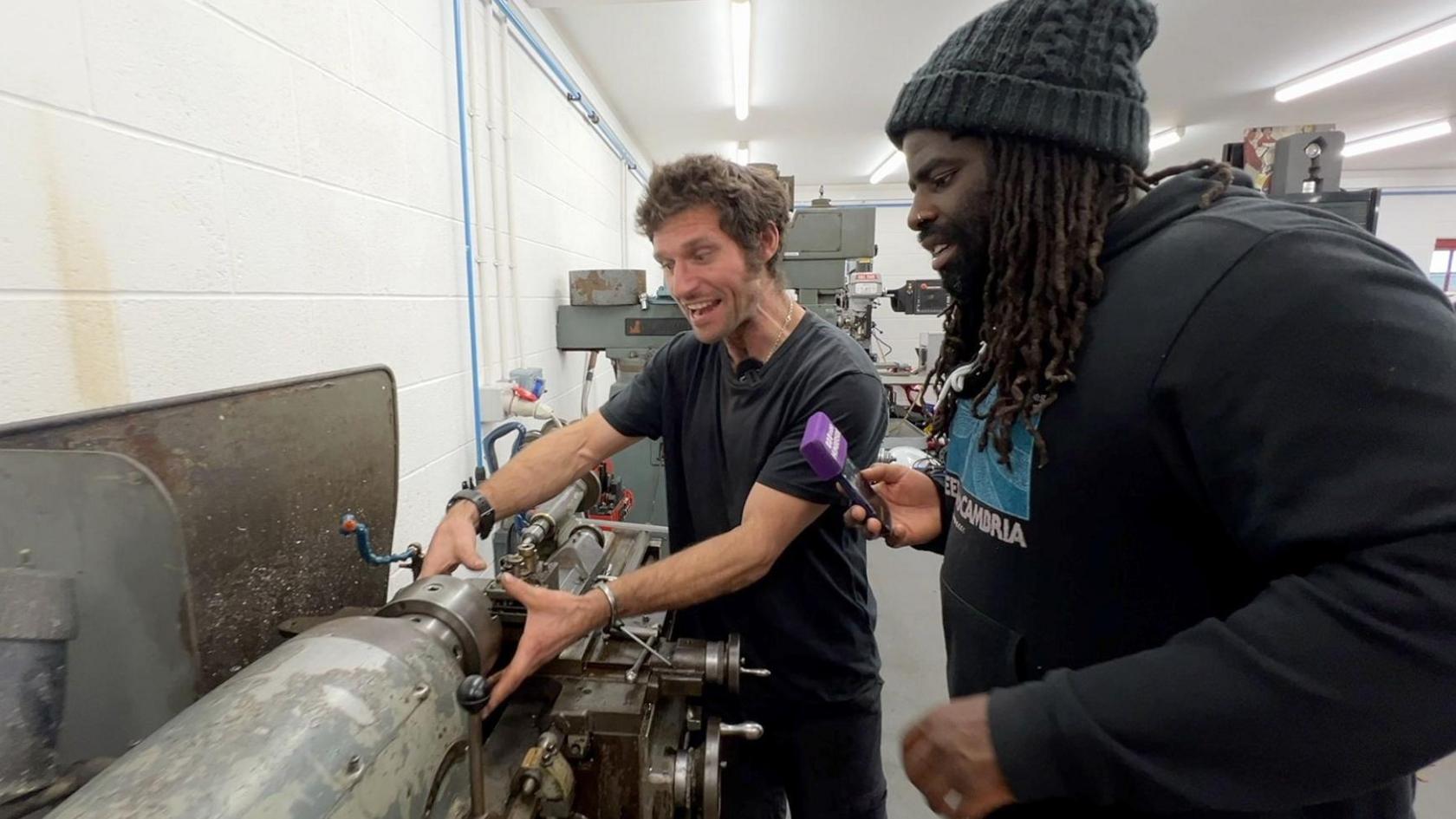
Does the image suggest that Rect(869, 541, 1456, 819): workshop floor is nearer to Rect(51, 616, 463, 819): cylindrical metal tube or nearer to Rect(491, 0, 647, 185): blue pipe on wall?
Rect(51, 616, 463, 819): cylindrical metal tube

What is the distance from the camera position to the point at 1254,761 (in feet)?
1.48

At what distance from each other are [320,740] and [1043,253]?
773mm

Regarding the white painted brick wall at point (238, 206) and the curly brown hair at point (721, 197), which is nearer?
the white painted brick wall at point (238, 206)

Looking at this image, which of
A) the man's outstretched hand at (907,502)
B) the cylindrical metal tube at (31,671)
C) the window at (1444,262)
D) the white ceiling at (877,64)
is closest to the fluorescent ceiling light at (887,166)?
the white ceiling at (877,64)

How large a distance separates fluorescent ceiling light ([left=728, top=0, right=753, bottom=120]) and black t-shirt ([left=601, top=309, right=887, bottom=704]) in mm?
2242

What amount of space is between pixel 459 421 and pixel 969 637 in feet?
5.20

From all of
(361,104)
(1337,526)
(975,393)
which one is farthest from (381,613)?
(361,104)

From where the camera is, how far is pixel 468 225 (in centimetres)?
186

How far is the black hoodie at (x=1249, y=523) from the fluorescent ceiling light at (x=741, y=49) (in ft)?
8.99

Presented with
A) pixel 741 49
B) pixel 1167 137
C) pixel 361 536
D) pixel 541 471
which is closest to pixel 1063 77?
pixel 361 536

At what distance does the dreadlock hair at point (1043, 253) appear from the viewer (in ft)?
1.97

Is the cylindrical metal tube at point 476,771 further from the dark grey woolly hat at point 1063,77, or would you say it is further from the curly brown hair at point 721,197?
the curly brown hair at point 721,197

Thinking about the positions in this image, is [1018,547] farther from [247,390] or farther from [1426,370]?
[247,390]

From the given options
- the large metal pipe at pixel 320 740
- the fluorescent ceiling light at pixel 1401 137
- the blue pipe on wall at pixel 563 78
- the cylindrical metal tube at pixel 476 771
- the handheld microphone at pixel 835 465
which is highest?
the fluorescent ceiling light at pixel 1401 137
